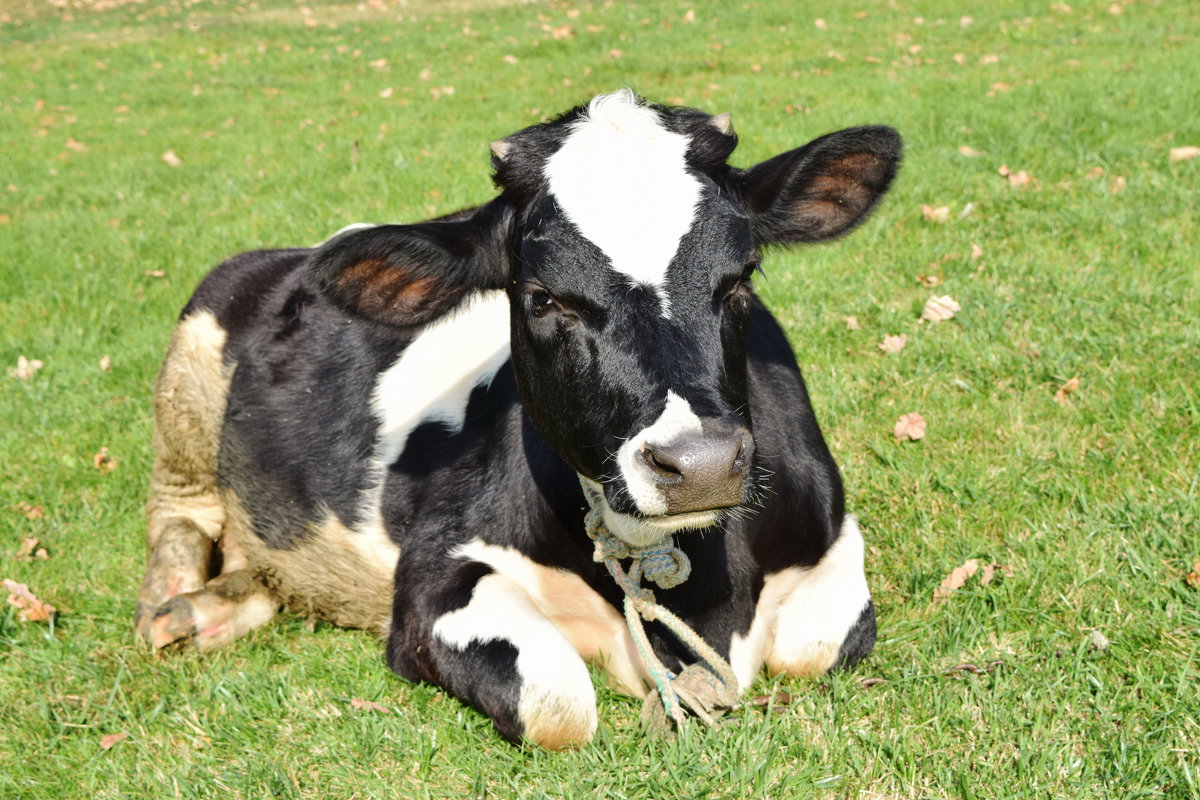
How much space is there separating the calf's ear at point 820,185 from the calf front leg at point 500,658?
1.39 m

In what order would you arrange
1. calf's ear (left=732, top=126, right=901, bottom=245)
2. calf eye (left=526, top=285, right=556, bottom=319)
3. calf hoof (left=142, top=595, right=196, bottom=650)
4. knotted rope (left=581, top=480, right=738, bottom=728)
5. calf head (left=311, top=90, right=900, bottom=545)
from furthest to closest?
calf hoof (left=142, top=595, right=196, bottom=650) → calf's ear (left=732, top=126, right=901, bottom=245) → knotted rope (left=581, top=480, right=738, bottom=728) → calf eye (left=526, top=285, right=556, bottom=319) → calf head (left=311, top=90, right=900, bottom=545)

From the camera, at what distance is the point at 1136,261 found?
604 centimetres

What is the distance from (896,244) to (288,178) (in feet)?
18.2

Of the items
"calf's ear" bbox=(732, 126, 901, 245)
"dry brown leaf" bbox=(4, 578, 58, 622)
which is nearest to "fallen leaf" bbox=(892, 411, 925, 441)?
"calf's ear" bbox=(732, 126, 901, 245)

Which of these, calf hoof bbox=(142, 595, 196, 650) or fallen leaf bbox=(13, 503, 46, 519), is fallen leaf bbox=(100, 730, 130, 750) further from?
fallen leaf bbox=(13, 503, 46, 519)

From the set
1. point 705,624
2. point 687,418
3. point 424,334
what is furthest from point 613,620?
point 424,334

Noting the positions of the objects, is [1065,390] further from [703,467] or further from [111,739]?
[111,739]

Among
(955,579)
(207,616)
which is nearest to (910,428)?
(955,579)

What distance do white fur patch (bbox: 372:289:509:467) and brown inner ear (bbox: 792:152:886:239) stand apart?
127cm

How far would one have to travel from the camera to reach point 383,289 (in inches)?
Result: 138

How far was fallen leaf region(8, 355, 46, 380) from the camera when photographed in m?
6.61

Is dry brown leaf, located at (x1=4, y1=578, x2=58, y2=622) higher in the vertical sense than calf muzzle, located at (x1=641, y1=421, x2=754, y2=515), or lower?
lower

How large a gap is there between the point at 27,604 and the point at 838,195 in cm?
344

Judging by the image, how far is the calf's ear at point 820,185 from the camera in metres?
3.38
